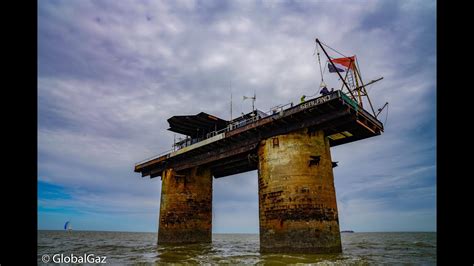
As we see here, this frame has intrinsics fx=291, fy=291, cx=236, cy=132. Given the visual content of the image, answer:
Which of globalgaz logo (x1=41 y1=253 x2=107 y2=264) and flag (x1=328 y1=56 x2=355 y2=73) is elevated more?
flag (x1=328 y1=56 x2=355 y2=73)

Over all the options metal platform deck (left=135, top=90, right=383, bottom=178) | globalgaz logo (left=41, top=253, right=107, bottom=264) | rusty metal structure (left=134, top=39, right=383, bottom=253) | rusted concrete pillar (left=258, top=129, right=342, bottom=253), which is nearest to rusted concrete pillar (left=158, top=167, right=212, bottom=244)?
metal platform deck (left=135, top=90, right=383, bottom=178)

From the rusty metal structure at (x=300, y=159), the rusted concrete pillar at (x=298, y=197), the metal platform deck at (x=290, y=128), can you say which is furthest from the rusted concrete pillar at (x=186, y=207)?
the rusted concrete pillar at (x=298, y=197)

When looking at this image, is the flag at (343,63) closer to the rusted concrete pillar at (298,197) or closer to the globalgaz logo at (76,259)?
the rusted concrete pillar at (298,197)

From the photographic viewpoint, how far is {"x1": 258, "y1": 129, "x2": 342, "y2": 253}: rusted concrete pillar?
19.0 meters

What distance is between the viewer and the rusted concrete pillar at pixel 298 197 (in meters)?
19.0

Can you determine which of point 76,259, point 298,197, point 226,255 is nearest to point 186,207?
point 226,255

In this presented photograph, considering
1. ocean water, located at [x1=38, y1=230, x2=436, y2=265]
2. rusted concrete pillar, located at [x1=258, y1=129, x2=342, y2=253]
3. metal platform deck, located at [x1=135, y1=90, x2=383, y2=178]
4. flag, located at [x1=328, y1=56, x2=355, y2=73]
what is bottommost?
ocean water, located at [x1=38, y1=230, x2=436, y2=265]

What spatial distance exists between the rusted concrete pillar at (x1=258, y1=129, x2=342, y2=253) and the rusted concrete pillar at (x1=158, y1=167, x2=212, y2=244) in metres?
12.5

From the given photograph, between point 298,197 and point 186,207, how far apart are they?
16.4 m

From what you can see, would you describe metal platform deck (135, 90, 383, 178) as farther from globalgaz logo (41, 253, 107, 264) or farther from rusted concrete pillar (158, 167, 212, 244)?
globalgaz logo (41, 253, 107, 264)

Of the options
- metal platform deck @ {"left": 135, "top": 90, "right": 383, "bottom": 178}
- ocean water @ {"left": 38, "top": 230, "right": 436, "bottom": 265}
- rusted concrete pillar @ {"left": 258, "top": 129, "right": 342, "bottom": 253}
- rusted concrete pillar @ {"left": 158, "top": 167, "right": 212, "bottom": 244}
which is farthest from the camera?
rusted concrete pillar @ {"left": 158, "top": 167, "right": 212, "bottom": 244}

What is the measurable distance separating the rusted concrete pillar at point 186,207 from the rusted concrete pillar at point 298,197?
12539mm

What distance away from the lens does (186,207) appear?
32188 millimetres
